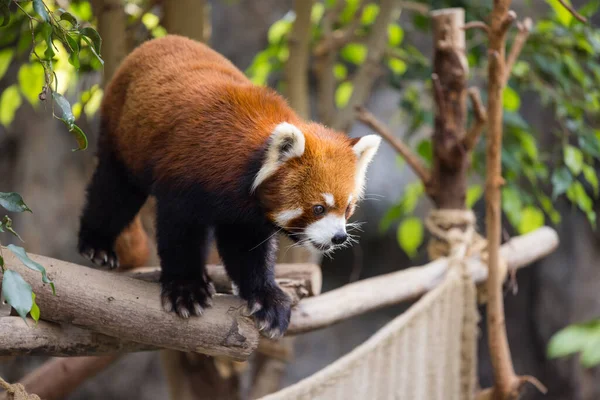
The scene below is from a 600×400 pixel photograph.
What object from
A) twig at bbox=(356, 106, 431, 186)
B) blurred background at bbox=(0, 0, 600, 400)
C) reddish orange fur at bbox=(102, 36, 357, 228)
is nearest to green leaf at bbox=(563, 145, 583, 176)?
blurred background at bbox=(0, 0, 600, 400)

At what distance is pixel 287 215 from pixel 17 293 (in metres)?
0.87

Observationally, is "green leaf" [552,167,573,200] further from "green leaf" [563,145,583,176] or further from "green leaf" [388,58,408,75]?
"green leaf" [388,58,408,75]

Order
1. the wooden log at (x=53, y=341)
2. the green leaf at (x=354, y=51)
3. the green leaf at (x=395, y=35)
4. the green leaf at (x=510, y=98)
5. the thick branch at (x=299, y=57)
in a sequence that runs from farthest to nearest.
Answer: the green leaf at (x=354, y=51) < the green leaf at (x=395, y=35) < the green leaf at (x=510, y=98) < the thick branch at (x=299, y=57) < the wooden log at (x=53, y=341)

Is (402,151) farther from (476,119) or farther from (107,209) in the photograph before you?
(107,209)

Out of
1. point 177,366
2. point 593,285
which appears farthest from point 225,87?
point 593,285

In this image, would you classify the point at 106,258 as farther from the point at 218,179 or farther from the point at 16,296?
the point at 16,296

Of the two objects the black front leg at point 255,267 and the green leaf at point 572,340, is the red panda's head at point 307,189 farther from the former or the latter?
the green leaf at point 572,340

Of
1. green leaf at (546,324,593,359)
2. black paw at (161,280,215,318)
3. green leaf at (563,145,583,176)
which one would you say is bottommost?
green leaf at (546,324,593,359)

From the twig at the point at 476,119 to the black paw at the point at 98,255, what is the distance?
142cm

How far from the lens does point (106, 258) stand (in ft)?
7.95

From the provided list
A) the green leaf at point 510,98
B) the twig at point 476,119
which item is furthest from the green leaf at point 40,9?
the green leaf at point 510,98

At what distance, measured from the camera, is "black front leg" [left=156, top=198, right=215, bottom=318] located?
6.09 ft

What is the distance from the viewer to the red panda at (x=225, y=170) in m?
1.85

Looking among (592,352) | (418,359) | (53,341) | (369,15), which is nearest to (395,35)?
(369,15)
